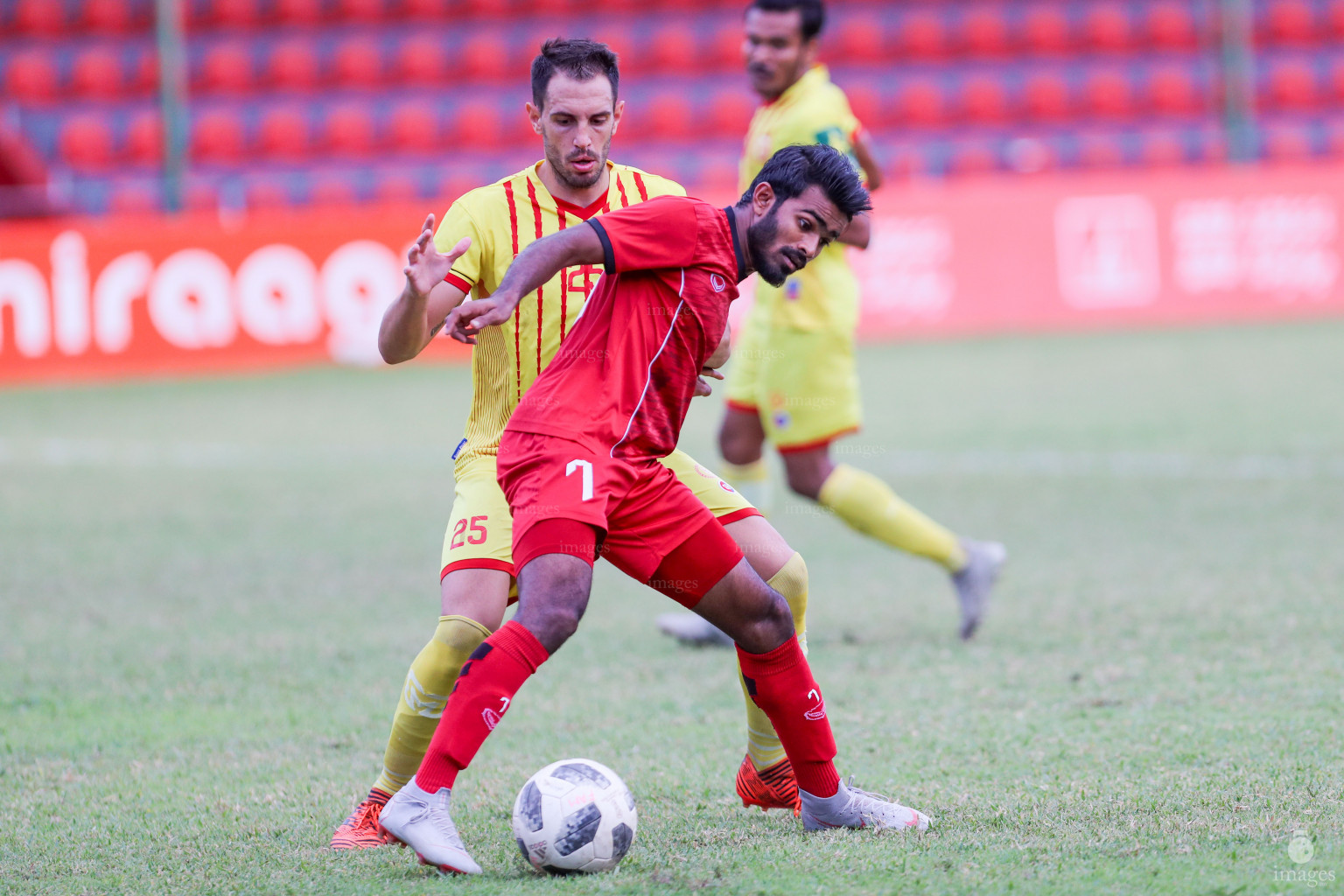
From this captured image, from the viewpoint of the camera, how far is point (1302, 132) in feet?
59.4

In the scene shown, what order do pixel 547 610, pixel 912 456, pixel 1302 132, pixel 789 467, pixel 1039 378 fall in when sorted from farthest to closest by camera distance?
pixel 1302 132, pixel 1039 378, pixel 912 456, pixel 789 467, pixel 547 610

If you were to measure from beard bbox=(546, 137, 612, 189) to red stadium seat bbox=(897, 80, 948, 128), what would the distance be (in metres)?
16.7

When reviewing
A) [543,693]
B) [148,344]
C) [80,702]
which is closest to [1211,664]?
[543,693]

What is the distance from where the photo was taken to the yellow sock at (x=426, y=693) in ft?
11.1

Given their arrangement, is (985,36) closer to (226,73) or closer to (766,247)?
(226,73)

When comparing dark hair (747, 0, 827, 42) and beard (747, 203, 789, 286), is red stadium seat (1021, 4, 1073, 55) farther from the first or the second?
beard (747, 203, 789, 286)

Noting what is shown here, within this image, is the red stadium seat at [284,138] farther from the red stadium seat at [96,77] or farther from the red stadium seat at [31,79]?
the red stadium seat at [31,79]

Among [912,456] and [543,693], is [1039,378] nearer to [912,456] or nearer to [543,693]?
[912,456]

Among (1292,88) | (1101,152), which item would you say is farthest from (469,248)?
(1292,88)

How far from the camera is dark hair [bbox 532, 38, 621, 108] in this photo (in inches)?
139

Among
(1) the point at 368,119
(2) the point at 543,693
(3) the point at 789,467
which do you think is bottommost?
(2) the point at 543,693

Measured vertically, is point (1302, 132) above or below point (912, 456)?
above

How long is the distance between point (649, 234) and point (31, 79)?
60.4 feet

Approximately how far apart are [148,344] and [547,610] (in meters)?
12.0
